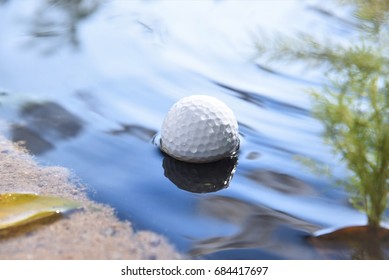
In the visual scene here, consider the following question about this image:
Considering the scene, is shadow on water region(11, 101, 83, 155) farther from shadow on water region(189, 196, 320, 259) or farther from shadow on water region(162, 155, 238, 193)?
shadow on water region(189, 196, 320, 259)

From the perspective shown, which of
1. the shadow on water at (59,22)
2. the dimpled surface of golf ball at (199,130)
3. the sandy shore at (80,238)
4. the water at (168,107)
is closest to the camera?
the sandy shore at (80,238)

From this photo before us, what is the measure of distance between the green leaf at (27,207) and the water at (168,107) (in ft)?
0.21

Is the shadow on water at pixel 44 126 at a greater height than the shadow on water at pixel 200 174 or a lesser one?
lesser

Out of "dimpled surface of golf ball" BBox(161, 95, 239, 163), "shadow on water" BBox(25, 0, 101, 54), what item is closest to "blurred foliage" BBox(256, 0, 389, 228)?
"dimpled surface of golf ball" BBox(161, 95, 239, 163)

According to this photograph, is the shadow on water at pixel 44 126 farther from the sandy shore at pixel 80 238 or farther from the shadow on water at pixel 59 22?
the shadow on water at pixel 59 22

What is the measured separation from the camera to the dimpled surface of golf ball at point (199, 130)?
1.02m

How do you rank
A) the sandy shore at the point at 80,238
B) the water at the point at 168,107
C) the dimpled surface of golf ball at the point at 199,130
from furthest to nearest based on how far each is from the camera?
the dimpled surface of golf ball at the point at 199,130 → the water at the point at 168,107 → the sandy shore at the point at 80,238

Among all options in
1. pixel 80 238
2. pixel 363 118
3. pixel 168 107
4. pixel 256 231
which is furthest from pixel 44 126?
pixel 363 118

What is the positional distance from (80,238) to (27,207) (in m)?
0.12

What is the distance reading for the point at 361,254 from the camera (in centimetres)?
84

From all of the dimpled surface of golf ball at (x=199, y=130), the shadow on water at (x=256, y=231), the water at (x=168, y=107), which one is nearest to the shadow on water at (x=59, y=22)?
the water at (x=168, y=107)
